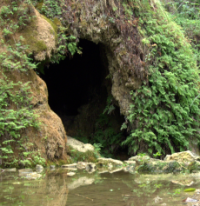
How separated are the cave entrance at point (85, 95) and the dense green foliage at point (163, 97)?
229 centimetres

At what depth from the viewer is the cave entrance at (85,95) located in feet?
44.6

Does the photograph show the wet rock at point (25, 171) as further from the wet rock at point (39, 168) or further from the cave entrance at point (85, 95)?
the cave entrance at point (85, 95)

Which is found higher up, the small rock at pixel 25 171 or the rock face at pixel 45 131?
the rock face at pixel 45 131

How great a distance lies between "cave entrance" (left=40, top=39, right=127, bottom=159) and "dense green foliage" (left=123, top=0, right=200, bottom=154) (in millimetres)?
2292

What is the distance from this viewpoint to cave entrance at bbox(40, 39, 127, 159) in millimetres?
13602

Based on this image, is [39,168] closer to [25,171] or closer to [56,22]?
[25,171]

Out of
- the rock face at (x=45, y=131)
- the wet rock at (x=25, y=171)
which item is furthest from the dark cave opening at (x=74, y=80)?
the wet rock at (x=25, y=171)

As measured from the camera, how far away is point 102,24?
1079 centimetres

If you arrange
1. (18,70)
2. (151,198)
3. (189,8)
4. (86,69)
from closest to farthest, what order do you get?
(151,198), (18,70), (86,69), (189,8)

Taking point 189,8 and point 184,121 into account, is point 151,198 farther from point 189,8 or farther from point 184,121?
point 189,8

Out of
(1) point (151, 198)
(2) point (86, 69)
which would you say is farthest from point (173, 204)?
(2) point (86, 69)

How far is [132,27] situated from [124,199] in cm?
880

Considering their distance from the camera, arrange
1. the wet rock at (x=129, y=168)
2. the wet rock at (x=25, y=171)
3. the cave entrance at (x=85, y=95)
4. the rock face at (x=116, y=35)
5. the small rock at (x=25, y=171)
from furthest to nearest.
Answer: the cave entrance at (x=85, y=95) < the rock face at (x=116, y=35) < the wet rock at (x=129, y=168) < the wet rock at (x=25, y=171) < the small rock at (x=25, y=171)

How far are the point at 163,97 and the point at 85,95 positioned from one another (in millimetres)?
5665
